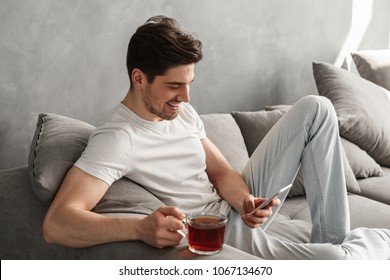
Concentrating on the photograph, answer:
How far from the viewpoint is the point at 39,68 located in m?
2.38

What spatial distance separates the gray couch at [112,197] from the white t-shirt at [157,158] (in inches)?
2.9

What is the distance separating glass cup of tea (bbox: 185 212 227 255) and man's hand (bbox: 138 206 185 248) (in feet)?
0.10

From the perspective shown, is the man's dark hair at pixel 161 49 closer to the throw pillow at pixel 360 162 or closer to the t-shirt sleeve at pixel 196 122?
the t-shirt sleeve at pixel 196 122

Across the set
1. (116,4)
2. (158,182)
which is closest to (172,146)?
(158,182)

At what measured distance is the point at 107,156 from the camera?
1814 mm

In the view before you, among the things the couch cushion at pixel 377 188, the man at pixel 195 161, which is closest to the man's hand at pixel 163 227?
the man at pixel 195 161

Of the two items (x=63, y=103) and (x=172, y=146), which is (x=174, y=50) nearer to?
(x=172, y=146)

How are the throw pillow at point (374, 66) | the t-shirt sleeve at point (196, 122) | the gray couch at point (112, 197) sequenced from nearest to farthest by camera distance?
the gray couch at point (112, 197) → the t-shirt sleeve at point (196, 122) → the throw pillow at point (374, 66)

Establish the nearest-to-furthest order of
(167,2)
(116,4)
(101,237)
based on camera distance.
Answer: (101,237)
(116,4)
(167,2)

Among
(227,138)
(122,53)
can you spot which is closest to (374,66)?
(227,138)

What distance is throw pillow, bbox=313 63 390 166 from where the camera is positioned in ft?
9.64

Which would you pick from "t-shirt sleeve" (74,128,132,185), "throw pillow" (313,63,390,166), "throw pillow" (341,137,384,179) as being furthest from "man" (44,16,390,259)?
"throw pillow" (313,63,390,166)

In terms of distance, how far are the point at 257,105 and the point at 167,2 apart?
78cm

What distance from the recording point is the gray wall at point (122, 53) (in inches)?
92.3
